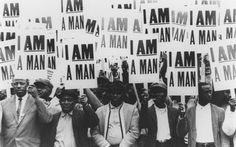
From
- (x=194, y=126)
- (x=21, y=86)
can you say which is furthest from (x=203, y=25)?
(x=21, y=86)

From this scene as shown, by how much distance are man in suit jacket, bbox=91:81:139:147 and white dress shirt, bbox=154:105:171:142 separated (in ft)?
1.08

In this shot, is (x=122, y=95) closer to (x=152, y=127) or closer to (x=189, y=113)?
(x=152, y=127)

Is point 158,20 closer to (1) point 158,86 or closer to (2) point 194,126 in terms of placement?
(1) point 158,86

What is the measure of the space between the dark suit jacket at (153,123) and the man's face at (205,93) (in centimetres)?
46

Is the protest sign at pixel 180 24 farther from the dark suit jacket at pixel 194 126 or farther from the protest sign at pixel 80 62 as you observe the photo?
the protest sign at pixel 80 62

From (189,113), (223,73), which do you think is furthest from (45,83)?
(223,73)

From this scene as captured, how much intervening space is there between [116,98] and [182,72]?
1.12 metres

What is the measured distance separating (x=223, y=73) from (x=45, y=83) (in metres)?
2.81

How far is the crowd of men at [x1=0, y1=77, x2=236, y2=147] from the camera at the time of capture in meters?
6.55

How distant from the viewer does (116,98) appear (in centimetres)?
661

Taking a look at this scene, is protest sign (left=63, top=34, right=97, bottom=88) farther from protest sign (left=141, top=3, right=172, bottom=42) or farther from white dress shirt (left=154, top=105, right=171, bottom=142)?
white dress shirt (left=154, top=105, right=171, bottom=142)

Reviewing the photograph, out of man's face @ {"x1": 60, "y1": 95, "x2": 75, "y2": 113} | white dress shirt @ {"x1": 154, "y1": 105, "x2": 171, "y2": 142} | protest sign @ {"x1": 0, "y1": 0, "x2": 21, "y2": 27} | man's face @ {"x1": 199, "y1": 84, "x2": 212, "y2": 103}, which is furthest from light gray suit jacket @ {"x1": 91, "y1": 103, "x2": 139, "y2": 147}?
protest sign @ {"x1": 0, "y1": 0, "x2": 21, "y2": 27}

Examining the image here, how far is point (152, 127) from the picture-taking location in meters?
6.57

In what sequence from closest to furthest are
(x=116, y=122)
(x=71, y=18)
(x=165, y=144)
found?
(x=165, y=144) < (x=116, y=122) < (x=71, y=18)
